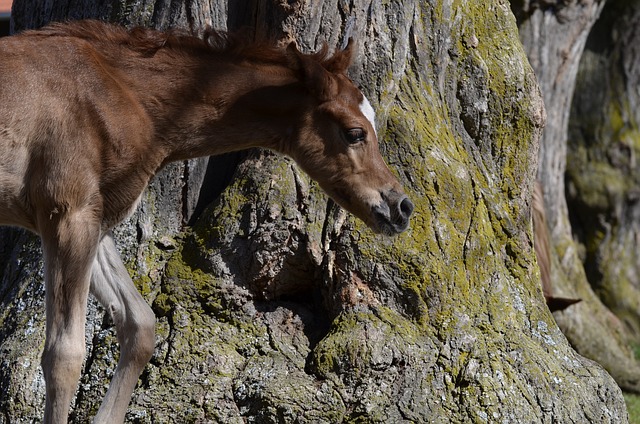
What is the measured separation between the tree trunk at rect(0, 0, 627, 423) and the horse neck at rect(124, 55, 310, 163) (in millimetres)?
555

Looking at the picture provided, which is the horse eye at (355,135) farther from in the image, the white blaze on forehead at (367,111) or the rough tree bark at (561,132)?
the rough tree bark at (561,132)

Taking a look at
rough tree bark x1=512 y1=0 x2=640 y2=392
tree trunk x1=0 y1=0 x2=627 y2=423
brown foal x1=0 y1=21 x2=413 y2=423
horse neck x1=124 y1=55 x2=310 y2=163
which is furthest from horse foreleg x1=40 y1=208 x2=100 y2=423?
rough tree bark x1=512 y1=0 x2=640 y2=392

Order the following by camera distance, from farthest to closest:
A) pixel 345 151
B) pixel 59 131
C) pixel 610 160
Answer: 1. pixel 610 160
2. pixel 345 151
3. pixel 59 131

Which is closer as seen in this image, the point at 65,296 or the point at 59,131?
the point at 59,131

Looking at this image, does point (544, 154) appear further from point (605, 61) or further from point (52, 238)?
point (52, 238)

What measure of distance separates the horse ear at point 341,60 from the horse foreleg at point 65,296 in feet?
4.84

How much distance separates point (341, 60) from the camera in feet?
16.9

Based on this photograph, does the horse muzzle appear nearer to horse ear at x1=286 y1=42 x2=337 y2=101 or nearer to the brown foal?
the brown foal

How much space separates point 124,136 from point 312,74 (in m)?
1.01

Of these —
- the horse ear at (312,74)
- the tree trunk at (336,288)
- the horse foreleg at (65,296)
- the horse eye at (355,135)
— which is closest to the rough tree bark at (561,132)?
the tree trunk at (336,288)

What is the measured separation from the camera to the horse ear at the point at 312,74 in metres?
4.95

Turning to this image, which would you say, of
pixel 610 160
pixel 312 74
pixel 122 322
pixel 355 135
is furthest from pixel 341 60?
pixel 610 160

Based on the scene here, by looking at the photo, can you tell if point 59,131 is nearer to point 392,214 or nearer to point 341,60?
point 341,60

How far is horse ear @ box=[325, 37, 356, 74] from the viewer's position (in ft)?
16.8
